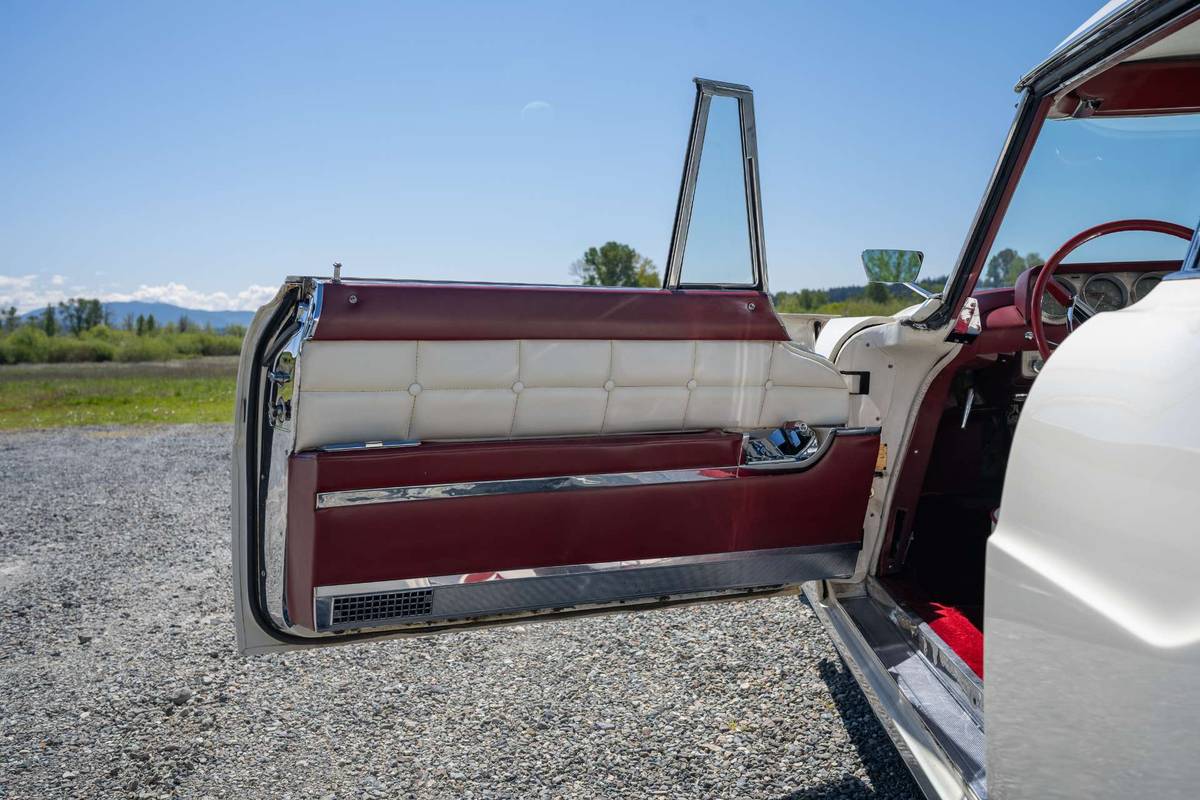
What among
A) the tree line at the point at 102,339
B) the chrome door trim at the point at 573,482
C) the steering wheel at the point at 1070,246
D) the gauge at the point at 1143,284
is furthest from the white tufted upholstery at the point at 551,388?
the tree line at the point at 102,339

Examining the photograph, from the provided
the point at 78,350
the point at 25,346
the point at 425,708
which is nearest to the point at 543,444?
the point at 425,708

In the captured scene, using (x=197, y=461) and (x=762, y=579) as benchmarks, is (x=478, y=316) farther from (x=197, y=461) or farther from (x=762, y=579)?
(x=197, y=461)

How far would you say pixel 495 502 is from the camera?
2.05m

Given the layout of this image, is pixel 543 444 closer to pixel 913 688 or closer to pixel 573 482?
pixel 573 482

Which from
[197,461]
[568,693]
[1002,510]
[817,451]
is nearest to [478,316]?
[817,451]

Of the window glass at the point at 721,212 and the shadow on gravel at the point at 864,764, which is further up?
the window glass at the point at 721,212

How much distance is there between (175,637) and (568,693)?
5.99 feet

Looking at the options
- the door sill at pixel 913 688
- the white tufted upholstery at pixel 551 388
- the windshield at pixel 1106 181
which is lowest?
the door sill at pixel 913 688

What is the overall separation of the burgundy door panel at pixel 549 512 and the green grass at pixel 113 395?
8120 mm

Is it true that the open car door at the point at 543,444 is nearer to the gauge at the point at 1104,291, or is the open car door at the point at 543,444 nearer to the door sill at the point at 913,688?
the door sill at the point at 913,688

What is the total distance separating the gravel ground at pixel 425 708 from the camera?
249 cm

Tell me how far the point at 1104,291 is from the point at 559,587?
5.85 ft

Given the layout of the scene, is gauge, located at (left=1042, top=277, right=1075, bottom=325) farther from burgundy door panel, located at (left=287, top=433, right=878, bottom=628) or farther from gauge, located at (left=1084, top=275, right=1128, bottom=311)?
burgundy door panel, located at (left=287, top=433, right=878, bottom=628)

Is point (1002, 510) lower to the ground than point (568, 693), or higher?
higher
